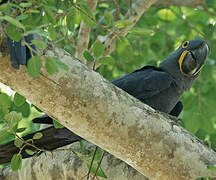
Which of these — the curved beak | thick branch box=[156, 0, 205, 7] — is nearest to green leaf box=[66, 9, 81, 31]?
the curved beak

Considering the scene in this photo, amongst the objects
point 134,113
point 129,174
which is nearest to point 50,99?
point 134,113

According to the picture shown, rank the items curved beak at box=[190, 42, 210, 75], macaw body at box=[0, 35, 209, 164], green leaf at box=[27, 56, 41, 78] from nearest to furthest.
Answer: green leaf at box=[27, 56, 41, 78] < macaw body at box=[0, 35, 209, 164] < curved beak at box=[190, 42, 210, 75]

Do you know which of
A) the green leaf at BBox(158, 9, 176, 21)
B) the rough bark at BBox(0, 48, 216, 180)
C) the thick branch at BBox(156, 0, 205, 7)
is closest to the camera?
the rough bark at BBox(0, 48, 216, 180)

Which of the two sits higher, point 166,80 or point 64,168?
point 166,80

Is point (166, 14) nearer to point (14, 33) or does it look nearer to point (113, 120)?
point (113, 120)

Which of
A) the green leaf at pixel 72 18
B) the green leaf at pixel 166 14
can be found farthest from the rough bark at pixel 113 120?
the green leaf at pixel 166 14

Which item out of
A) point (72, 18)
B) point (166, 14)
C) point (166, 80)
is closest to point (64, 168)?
point (72, 18)

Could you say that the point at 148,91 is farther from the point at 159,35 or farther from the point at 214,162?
the point at 159,35

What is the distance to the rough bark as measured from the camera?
6.33 ft

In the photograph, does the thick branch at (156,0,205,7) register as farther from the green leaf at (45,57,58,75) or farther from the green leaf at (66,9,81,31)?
the green leaf at (45,57,58,75)

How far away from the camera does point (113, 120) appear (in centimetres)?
202

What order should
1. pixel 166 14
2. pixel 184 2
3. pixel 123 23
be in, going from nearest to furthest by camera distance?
pixel 123 23 → pixel 184 2 → pixel 166 14

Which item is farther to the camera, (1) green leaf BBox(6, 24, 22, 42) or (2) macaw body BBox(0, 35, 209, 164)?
(2) macaw body BBox(0, 35, 209, 164)

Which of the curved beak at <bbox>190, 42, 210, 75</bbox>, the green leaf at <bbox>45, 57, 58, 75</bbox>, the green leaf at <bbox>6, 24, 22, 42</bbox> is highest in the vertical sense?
the green leaf at <bbox>6, 24, 22, 42</bbox>
